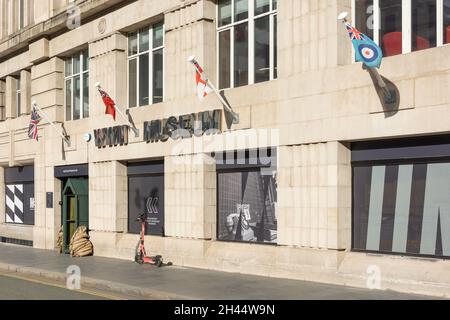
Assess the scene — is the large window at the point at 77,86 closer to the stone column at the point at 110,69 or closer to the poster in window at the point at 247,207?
the stone column at the point at 110,69

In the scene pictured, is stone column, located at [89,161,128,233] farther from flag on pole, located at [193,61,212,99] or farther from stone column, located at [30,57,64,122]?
flag on pole, located at [193,61,212,99]

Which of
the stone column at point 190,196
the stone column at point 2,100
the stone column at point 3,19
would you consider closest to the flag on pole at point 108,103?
the stone column at point 190,196

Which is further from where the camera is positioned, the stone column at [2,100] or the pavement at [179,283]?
the stone column at [2,100]

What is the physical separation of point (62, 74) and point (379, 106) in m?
14.3

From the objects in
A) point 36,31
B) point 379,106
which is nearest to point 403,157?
point 379,106

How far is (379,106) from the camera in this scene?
12.3 m

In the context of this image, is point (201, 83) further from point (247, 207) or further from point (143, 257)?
point (143, 257)

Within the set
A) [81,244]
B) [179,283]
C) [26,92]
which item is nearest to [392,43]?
[179,283]

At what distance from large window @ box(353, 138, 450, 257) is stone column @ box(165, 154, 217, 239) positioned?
14.5 feet

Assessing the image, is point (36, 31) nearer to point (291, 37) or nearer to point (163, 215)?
point (163, 215)

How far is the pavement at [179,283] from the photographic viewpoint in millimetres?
11734

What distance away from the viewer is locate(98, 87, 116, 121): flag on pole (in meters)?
18.5

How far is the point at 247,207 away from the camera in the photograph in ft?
51.4

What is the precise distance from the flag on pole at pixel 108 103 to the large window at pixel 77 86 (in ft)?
11.0
